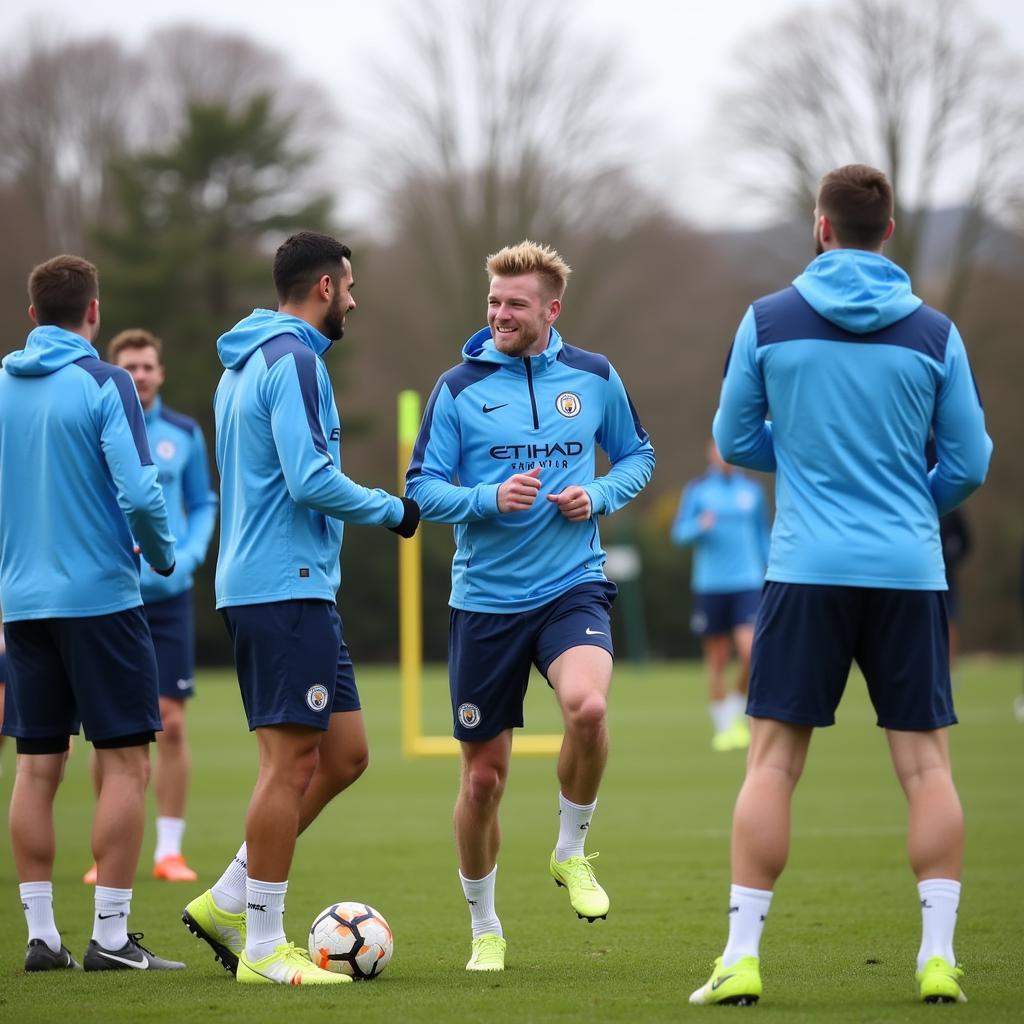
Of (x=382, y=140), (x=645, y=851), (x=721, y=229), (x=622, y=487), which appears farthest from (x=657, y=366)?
(x=622, y=487)

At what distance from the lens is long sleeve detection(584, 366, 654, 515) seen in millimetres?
6062

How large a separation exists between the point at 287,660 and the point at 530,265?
67.5 inches

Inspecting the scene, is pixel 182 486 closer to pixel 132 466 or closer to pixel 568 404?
pixel 132 466

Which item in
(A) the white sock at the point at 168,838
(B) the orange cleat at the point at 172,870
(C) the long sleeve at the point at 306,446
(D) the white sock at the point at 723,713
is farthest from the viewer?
(D) the white sock at the point at 723,713

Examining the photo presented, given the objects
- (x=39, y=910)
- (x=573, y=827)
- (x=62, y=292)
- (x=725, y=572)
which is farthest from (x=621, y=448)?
(x=725, y=572)

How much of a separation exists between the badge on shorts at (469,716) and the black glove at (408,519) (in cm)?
66

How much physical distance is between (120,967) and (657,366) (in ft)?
112

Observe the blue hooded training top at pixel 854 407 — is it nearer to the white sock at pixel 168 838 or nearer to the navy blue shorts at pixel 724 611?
the white sock at pixel 168 838

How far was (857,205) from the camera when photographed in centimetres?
486

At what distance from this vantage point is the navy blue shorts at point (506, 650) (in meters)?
5.73

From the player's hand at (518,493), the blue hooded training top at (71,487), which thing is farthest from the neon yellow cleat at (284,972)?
the player's hand at (518,493)

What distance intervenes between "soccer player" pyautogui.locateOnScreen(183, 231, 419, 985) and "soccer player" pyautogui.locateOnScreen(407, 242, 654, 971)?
39cm

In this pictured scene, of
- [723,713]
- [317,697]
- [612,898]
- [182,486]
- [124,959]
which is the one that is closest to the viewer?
[317,697]

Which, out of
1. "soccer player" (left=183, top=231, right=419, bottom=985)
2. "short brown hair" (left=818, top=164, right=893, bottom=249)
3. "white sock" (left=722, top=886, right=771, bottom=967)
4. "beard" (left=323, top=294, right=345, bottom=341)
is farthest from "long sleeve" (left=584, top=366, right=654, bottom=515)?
"white sock" (left=722, top=886, right=771, bottom=967)
